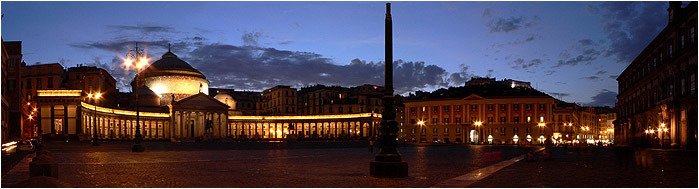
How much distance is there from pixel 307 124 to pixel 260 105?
40.9m

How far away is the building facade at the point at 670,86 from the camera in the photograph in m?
45.4

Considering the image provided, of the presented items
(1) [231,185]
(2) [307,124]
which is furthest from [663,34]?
(2) [307,124]

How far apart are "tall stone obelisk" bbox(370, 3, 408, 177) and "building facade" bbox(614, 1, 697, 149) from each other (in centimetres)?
3336

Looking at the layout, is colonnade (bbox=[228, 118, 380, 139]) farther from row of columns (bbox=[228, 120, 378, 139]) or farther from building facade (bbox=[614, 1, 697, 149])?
building facade (bbox=[614, 1, 697, 149])

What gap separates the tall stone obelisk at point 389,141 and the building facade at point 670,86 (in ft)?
109

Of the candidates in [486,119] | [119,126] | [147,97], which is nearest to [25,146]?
[119,126]

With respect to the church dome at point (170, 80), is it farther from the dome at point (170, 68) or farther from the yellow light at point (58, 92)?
the yellow light at point (58, 92)

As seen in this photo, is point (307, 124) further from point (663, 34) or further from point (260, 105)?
point (663, 34)

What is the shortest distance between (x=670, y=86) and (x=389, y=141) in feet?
146

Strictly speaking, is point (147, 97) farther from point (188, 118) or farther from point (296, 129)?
point (296, 129)

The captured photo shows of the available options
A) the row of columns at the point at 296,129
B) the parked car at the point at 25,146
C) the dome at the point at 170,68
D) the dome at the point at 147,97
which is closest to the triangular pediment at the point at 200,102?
the dome at the point at 147,97

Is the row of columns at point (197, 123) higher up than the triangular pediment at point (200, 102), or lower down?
lower down

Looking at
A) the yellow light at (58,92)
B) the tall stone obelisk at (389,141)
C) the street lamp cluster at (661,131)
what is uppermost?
the yellow light at (58,92)

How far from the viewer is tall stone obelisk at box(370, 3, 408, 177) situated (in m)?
18.2
